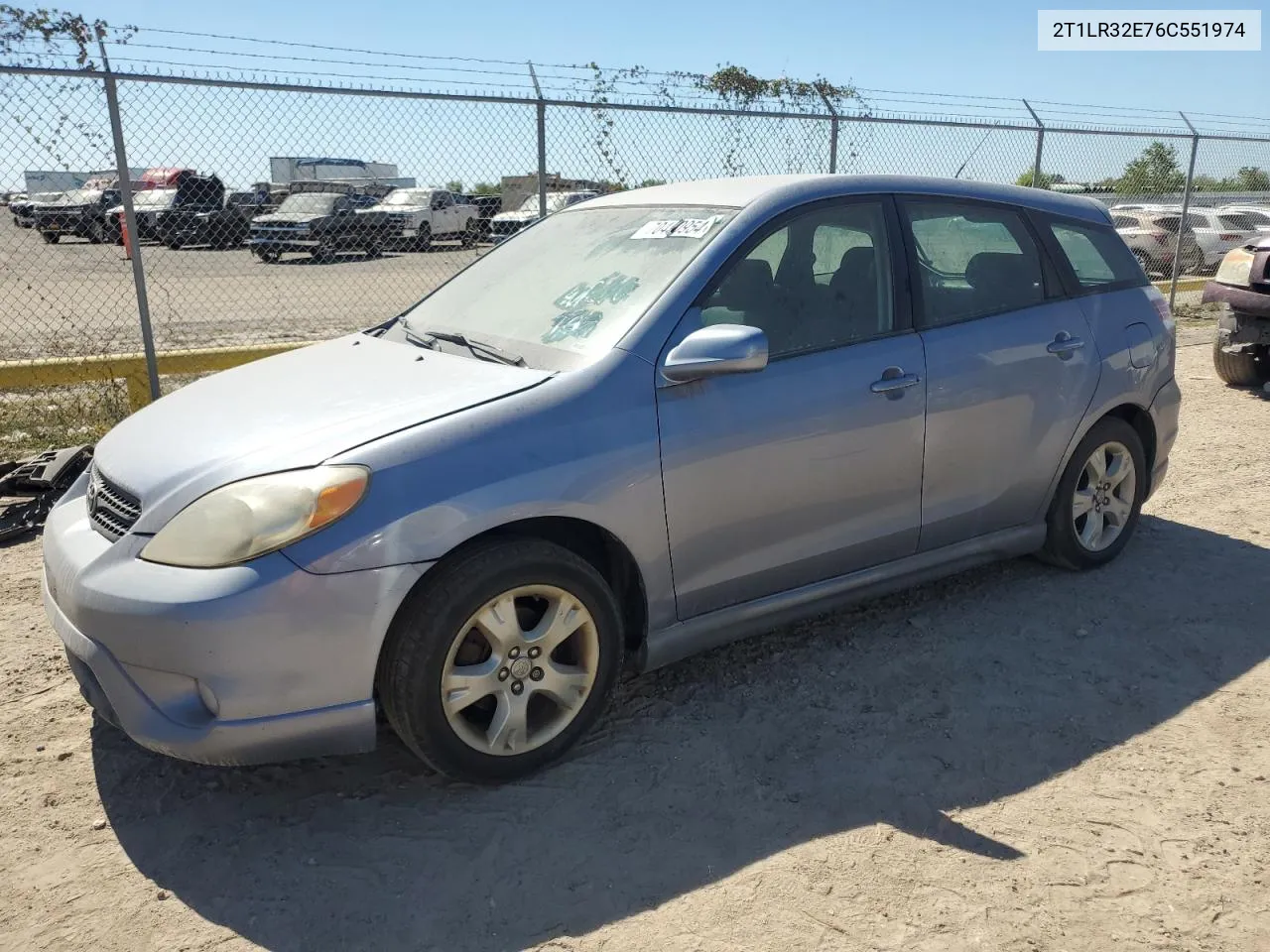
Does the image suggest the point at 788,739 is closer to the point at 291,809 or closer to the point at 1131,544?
the point at 291,809

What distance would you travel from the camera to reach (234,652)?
2.55 meters

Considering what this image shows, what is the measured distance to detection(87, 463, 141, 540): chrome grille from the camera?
2.86 meters

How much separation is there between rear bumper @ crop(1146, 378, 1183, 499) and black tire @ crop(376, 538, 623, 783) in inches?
118

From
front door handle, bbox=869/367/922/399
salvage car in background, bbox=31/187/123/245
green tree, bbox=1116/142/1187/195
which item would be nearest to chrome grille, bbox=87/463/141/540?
front door handle, bbox=869/367/922/399

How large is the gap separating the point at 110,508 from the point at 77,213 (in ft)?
19.2

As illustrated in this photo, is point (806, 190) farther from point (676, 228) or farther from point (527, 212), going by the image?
point (527, 212)

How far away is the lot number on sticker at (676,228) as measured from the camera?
138 inches

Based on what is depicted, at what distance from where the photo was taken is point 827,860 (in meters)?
2.70

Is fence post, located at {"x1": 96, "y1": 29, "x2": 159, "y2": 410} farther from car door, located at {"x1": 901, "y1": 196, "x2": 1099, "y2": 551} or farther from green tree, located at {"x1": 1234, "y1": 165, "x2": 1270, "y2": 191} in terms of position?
green tree, located at {"x1": 1234, "y1": 165, "x2": 1270, "y2": 191}

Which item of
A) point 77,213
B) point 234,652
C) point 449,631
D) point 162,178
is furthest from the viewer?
point 77,213

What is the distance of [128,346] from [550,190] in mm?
4340

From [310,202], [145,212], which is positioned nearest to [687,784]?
[145,212]

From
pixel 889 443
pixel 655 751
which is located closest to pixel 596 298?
pixel 889 443

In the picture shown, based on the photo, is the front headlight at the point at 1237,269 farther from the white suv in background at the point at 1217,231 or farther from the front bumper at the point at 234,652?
the white suv in background at the point at 1217,231
